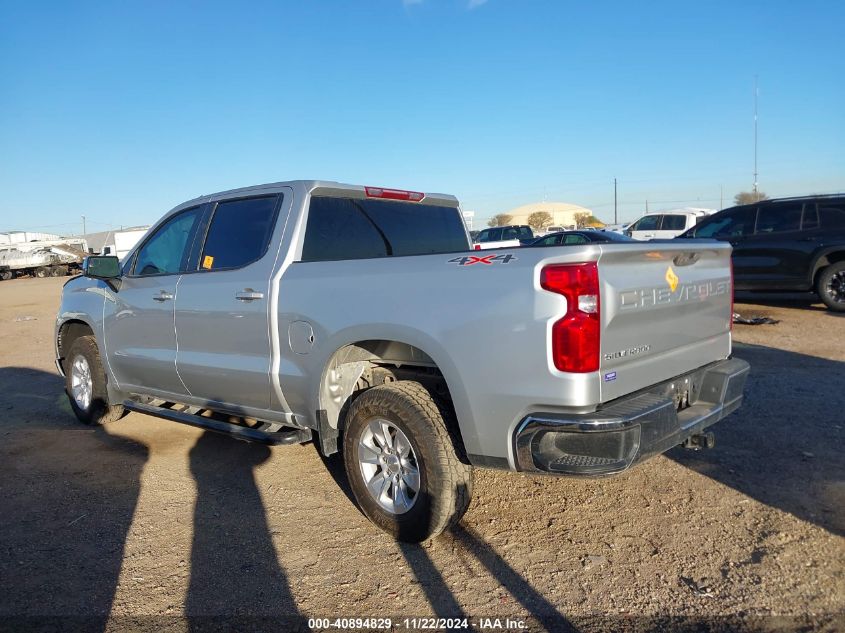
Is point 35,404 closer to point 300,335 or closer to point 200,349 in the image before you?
point 200,349

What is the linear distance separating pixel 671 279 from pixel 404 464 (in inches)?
68.6

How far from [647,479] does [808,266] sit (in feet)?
26.9

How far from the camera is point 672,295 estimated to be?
Result: 11.0 feet

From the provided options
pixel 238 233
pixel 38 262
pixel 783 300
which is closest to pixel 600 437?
pixel 238 233

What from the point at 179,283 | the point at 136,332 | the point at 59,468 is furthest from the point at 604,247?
the point at 59,468

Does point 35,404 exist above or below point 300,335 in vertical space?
below

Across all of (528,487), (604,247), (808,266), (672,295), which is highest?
(604,247)

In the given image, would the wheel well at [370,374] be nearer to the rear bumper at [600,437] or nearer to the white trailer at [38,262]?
the rear bumper at [600,437]

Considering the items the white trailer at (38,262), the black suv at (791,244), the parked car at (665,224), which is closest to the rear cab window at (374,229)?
the black suv at (791,244)

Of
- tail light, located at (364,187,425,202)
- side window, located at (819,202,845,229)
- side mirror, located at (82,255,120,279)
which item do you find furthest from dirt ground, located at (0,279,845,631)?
side window, located at (819,202,845,229)

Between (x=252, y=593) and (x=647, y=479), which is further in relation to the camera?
(x=647, y=479)

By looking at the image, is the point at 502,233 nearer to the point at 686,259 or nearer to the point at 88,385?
the point at 88,385

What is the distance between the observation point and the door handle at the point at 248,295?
4.07 meters

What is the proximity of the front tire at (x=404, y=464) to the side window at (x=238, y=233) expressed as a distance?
1378 mm
